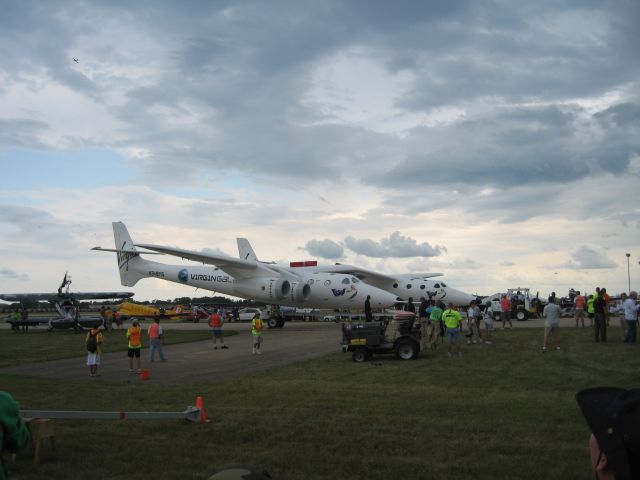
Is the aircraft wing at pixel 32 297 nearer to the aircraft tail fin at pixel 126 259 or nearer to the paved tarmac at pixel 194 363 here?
the aircraft tail fin at pixel 126 259

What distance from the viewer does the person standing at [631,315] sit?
19.5m

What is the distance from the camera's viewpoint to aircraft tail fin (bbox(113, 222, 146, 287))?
A: 46.1 metres

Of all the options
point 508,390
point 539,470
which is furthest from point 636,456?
point 508,390

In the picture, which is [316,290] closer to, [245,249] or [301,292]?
[301,292]

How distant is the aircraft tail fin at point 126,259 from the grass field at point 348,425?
30.8 metres

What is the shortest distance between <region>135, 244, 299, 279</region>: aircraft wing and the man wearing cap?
32.5 meters

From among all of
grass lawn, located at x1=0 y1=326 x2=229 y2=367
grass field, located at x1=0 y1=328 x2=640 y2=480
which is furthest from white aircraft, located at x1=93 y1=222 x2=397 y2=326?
grass field, located at x1=0 y1=328 x2=640 y2=480

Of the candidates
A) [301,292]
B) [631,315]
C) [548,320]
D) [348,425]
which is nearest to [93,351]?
[348,425]

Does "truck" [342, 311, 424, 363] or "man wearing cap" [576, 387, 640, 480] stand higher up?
"man wearing cap" [576, 387, 640, 480]

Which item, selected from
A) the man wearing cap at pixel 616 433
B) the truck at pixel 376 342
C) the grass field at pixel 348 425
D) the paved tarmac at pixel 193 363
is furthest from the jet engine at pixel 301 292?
the man wearing cap at pixel 616 433

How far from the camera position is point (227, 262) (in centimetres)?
3569

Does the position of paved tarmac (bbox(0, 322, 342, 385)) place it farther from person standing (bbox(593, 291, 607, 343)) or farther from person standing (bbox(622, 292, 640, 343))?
person standing (bbox(622, 292, 640, 343))

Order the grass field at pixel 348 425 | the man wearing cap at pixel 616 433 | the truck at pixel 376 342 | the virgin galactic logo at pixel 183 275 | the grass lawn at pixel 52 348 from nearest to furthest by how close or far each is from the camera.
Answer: the man wearing cap at pixel 616 433 → the grass field at pixel 348 425 → the truck at pixel 376 342 → the grass lawn at pixel 52 348 → the virgin galactic logo at pixel 183 275

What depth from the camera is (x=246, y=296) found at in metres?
36.9
